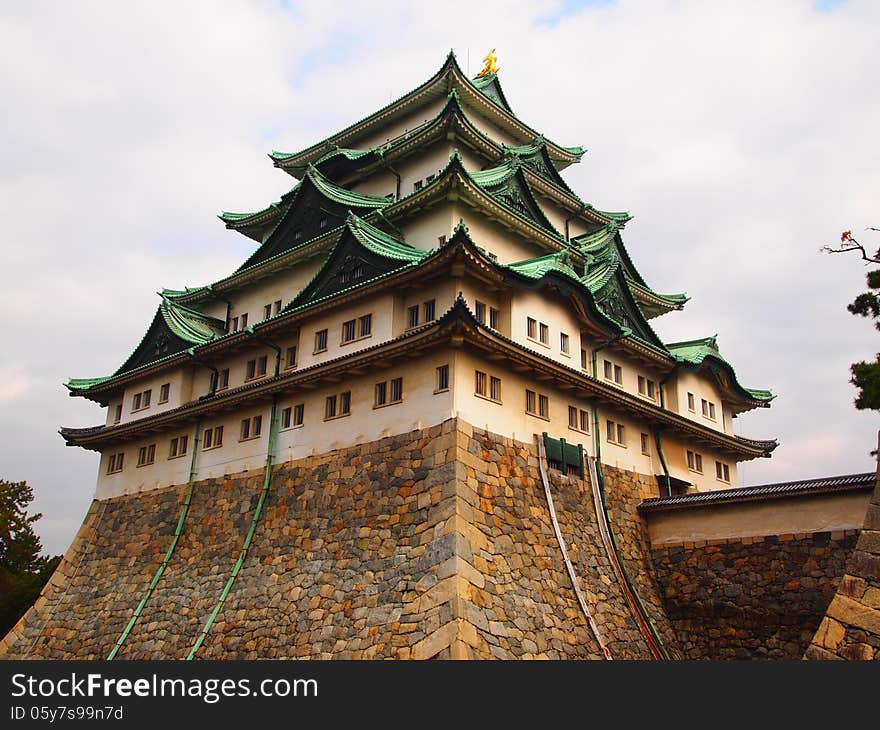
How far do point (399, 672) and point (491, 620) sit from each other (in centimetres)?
280

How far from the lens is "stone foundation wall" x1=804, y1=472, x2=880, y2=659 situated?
41.3 ft

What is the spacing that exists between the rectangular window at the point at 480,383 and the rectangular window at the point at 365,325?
4.36 metres

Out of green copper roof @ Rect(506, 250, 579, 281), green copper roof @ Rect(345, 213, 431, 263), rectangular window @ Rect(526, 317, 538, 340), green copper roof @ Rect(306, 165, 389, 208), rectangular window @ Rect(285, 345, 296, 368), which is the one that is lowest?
rectangular window @ Rect(526, 317, 538, 340)

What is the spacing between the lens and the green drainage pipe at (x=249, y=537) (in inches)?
958

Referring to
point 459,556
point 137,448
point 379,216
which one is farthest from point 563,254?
point 137,448

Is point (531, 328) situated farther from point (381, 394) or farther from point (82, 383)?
point (82, 383)

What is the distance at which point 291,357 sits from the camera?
29000 mm

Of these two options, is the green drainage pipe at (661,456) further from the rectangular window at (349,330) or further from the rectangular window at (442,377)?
the rectangular window at (349,330)

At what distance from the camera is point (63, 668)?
992 inches

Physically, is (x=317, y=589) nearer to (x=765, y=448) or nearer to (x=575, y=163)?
(x=765, y=448)

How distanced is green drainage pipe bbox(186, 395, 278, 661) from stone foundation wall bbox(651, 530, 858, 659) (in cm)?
1352

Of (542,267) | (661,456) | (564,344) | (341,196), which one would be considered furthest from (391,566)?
(341,196)

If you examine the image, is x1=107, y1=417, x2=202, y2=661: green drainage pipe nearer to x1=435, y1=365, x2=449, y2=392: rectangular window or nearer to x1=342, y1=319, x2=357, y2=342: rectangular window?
x1=342, y1=319, x2=357, y2=342: rectangular window

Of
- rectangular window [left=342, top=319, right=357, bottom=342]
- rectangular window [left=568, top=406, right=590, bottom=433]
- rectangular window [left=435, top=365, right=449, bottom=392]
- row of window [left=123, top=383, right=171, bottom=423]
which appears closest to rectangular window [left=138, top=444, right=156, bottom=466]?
row of window [left=123, top=383, right=171, bottom=423]
